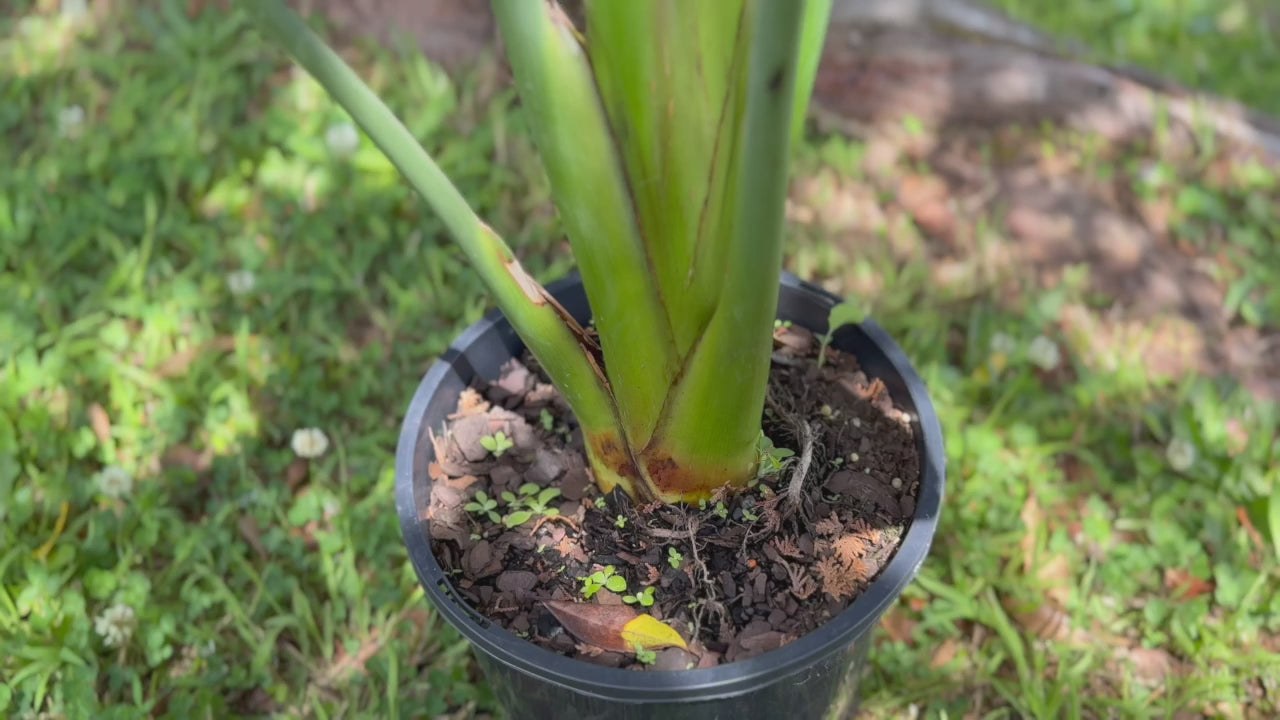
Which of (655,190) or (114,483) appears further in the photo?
(114,483)

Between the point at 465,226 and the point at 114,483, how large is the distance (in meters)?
0.97

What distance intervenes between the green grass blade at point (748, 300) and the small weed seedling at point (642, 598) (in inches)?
5.5

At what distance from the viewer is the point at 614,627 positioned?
40.8 inches

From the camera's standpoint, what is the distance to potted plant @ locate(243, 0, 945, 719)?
827mm

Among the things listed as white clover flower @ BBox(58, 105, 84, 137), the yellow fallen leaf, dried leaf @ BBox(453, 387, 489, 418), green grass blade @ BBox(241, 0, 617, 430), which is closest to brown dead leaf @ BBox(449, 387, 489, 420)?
dried leaf @ BBox(453, 387, 489, 418)

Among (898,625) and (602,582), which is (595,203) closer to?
(602,582)

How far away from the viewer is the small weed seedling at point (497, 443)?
1221 millimetres

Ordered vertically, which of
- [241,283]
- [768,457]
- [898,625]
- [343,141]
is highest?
[768,457]

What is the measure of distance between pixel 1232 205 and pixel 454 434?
5.55ft

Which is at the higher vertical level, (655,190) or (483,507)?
(655,190)

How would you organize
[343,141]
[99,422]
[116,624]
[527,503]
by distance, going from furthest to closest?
1. [343,141]
2. [99,422]
3. [116,624]
4. [527,503]

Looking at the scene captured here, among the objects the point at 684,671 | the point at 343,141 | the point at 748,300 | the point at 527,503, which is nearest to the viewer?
the point at 748,300

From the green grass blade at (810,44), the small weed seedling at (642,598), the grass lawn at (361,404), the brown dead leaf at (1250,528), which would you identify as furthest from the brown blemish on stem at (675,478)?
the brown dead leaf at (1250,528)

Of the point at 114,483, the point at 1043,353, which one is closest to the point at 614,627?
the point at 114,483
